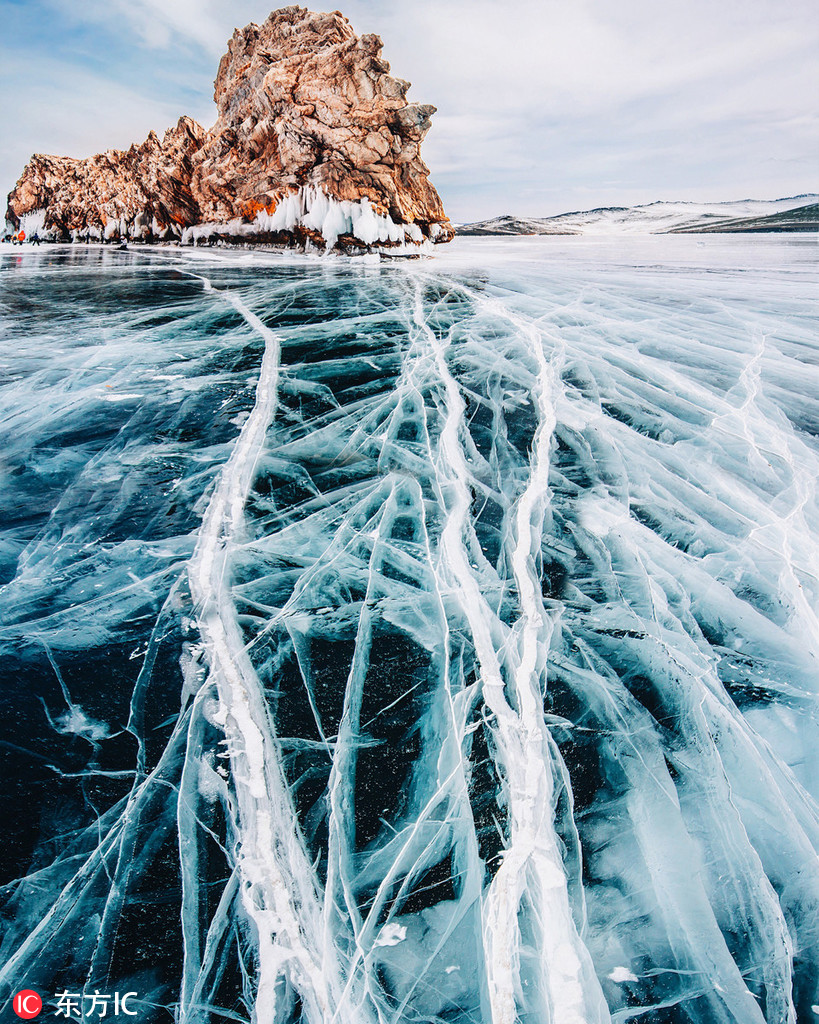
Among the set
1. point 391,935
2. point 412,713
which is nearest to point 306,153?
point 412,713

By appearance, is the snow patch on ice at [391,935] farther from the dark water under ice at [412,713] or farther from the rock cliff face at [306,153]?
the rock cliff face at [306,153]

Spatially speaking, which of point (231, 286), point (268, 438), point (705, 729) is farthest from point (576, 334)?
point (231, 286)

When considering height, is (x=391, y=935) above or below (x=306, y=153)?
below

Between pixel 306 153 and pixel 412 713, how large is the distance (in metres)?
21.6

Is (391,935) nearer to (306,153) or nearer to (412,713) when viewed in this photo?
(412,713)

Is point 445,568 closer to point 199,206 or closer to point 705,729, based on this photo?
point 705,729

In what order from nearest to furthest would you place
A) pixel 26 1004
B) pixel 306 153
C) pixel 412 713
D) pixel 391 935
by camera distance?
1. pixel 26 1004
2. pixel 391 935
3. pixel 412 713
4. pixel 306 153

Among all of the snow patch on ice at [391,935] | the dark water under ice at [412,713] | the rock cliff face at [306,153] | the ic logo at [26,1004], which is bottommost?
the snow patch on ice at [391,935]

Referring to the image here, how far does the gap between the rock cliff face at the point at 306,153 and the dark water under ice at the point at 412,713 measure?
16.2 meters

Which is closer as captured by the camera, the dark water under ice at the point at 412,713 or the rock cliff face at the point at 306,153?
the dark water under ice at the point at 412,713

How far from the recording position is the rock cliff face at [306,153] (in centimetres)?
1728

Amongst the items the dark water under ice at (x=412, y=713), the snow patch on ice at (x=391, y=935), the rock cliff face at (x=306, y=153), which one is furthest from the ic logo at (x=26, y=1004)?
the rock cliff face at (x=306, y=153)

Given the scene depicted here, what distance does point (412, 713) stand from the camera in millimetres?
1620

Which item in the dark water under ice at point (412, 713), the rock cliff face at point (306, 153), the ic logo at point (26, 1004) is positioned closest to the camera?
the ic logo at point (26, 1004)
